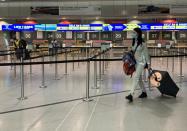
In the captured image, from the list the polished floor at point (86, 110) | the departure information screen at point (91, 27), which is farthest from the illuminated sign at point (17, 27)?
the polished floor at point (86, 110)

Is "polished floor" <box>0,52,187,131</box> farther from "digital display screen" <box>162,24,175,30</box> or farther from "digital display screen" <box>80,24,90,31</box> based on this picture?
"digital display screen" <box>80,24,90,31</box>

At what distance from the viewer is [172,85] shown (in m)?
7.77

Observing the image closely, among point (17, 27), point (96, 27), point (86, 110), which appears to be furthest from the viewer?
point (17, 27)

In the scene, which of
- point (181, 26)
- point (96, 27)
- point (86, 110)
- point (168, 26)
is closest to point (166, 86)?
point (86, 110)

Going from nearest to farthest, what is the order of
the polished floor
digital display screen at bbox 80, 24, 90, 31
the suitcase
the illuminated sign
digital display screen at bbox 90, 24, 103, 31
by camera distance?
the polished floor < the suitcase < digital display screen at bbox 90, 24, 103, 31 < digital display screen at bbox 80, 24, 90, 31 < the illuminated sign

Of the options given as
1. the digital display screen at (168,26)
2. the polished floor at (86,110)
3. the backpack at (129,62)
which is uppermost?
the digital display screen at (168,26)

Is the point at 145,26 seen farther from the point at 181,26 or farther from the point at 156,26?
the point at 181,26

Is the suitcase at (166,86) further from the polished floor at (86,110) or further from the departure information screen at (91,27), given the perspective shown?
the departure information screen at (91,27)

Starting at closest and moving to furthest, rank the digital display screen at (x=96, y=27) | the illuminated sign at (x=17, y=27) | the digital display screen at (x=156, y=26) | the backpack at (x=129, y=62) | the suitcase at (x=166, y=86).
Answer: the backpack at (x=129, y=62), the suitcase at (x=166, y=86), the digital display screen at (x=156, y=26), the digital display screen at (x=96, y=27), the illuminated sign at (x=17, y=27)

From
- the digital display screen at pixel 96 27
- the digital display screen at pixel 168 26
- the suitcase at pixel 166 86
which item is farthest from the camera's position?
Result: the digital display screen at pixel 96 27

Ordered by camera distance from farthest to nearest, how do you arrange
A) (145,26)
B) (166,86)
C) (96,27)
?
(96,27) < (145,26) < (166,86)

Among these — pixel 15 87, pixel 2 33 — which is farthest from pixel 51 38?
pixel 15 87

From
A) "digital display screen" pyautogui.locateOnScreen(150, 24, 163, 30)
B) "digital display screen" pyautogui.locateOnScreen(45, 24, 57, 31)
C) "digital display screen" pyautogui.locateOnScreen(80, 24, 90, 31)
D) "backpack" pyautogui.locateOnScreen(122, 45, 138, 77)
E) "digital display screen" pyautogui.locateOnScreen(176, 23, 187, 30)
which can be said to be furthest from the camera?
"digital display screen" pyautogui.locateOnScreen(45, 24, 57, 31)

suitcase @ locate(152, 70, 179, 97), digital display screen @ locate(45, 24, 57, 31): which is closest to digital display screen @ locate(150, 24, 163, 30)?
digital display screen @ locate(45, 24, 57, 31)
